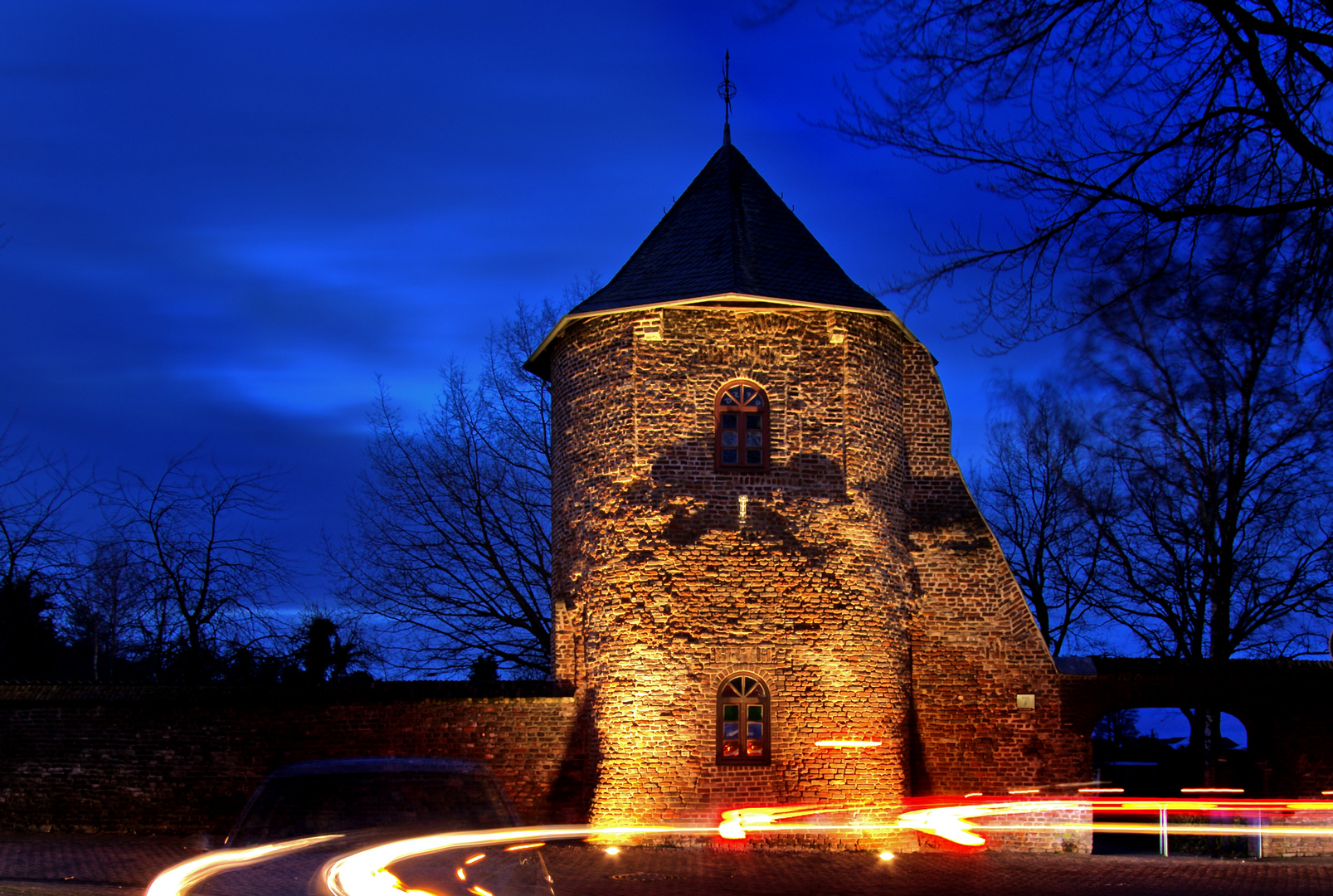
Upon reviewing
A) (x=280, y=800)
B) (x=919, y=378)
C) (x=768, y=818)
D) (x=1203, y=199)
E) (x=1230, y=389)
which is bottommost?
(x=768, y=818)

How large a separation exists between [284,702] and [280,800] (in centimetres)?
966

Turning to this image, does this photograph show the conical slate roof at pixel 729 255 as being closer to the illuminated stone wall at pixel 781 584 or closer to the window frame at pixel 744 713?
the illuminated stone wall at pixel 781 584

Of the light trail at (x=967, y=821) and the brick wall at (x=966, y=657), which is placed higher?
the brick wall at (x=966, y=657)

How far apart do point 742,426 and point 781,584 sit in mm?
2287

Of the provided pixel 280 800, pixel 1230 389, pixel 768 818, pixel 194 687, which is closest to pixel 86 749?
pixel 194 687

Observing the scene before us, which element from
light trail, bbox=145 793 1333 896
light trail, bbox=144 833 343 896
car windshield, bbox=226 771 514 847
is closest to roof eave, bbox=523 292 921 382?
light trail, bbox=145 793 1333 896

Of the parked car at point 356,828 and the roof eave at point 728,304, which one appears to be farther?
the roof eave at point 728,304

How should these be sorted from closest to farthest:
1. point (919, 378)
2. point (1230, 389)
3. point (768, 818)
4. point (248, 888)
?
point (248, 888)
point (1230, 389)
point (768, 818)
point (919, 378)

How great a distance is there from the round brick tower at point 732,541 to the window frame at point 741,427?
0.08 ft

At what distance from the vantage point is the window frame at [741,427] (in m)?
17.3

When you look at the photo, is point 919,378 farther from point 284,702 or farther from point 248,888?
point 248,888

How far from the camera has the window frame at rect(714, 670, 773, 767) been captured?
16.5 m

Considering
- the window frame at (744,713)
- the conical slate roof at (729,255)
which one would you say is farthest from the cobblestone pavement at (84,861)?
the conical slate roof at (729,255)

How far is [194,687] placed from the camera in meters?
17.1
